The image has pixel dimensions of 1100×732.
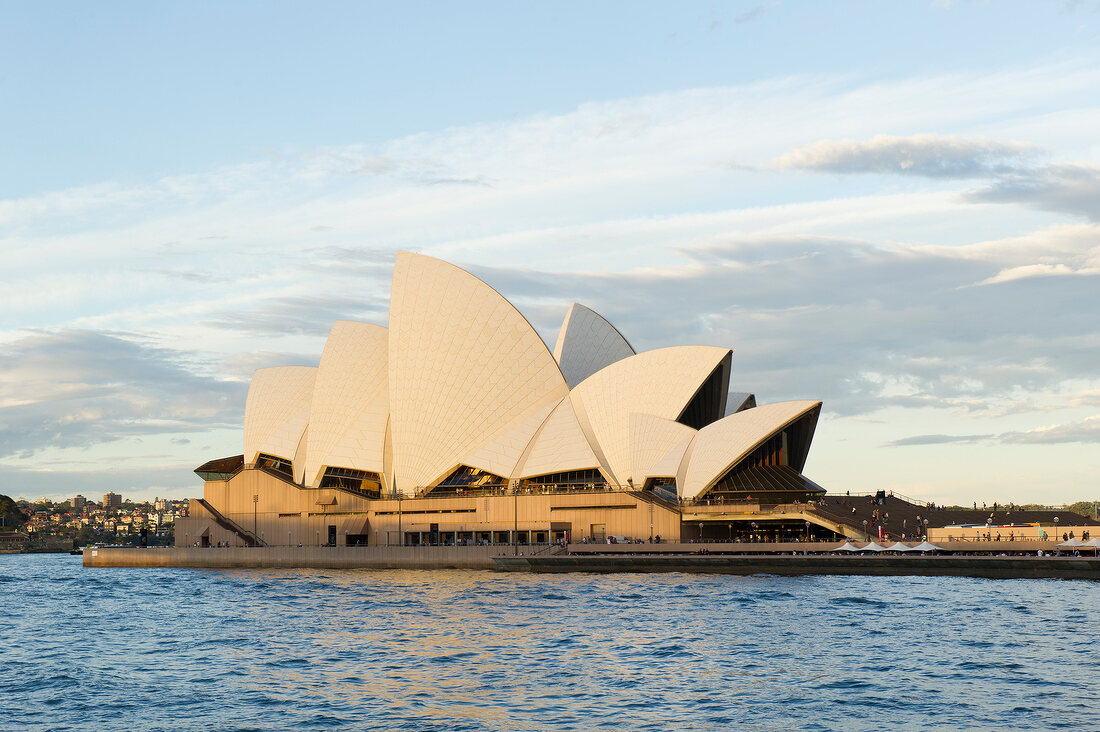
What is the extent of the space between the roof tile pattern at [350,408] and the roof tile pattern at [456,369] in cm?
401

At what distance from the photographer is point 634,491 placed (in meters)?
70.2

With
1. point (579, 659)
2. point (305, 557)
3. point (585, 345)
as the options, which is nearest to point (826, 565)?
point (579, 659)

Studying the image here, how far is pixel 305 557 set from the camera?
77000mm

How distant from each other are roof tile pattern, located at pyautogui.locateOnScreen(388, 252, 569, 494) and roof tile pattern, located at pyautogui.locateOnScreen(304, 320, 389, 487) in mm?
4013

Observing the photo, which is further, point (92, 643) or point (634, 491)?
point (634, 491)

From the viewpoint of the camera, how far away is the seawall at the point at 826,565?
5059cm

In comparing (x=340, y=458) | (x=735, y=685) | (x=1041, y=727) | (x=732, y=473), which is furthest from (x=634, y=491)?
(x=1041, y=727)

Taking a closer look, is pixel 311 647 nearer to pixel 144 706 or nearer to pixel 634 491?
pixel 144 706

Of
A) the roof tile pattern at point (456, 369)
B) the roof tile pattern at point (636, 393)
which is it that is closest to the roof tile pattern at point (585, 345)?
the roof tile pattern at point (456, 369)

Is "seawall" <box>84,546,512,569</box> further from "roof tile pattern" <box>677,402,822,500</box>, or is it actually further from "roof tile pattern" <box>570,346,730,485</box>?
"roof tile pattern" <box>677,402,822,500</box>

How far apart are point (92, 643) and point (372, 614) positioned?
9849 mm

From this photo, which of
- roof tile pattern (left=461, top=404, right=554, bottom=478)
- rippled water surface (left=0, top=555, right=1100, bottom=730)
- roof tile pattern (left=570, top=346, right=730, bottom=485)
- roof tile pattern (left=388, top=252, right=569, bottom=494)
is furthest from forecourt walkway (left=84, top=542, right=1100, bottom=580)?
roof tile pattern (left=570, top=346, right=730, bottom=485)

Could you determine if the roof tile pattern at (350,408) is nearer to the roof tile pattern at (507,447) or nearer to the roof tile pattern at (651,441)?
the roof tile pattern at (507,447)

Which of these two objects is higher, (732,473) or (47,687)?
(732,473)
